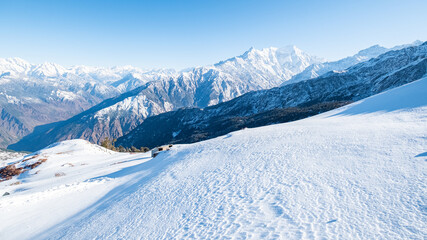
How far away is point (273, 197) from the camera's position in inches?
406

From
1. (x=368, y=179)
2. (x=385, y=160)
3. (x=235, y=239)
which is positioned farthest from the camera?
(x=385, y=160)

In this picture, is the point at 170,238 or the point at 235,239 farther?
the point at 170,238

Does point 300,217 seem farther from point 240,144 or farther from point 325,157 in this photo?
point 240,144

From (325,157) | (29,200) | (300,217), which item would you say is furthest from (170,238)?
(29,200)

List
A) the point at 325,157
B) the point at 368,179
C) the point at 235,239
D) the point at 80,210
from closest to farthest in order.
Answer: the point at 235,239 → the point at 368,179 → the point at 325,157 → the point at 80,210

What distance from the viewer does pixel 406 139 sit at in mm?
14578

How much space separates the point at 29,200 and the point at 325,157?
30603 mm

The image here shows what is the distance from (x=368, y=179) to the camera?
10.6 metres

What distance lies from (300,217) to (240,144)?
14.2 m

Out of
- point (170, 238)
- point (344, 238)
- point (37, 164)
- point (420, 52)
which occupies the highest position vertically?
point (420, 52)

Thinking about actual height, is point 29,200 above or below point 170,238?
above

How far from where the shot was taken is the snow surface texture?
800 cm

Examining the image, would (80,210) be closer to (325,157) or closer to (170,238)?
(170,238)

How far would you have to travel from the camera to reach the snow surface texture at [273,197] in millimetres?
8000
